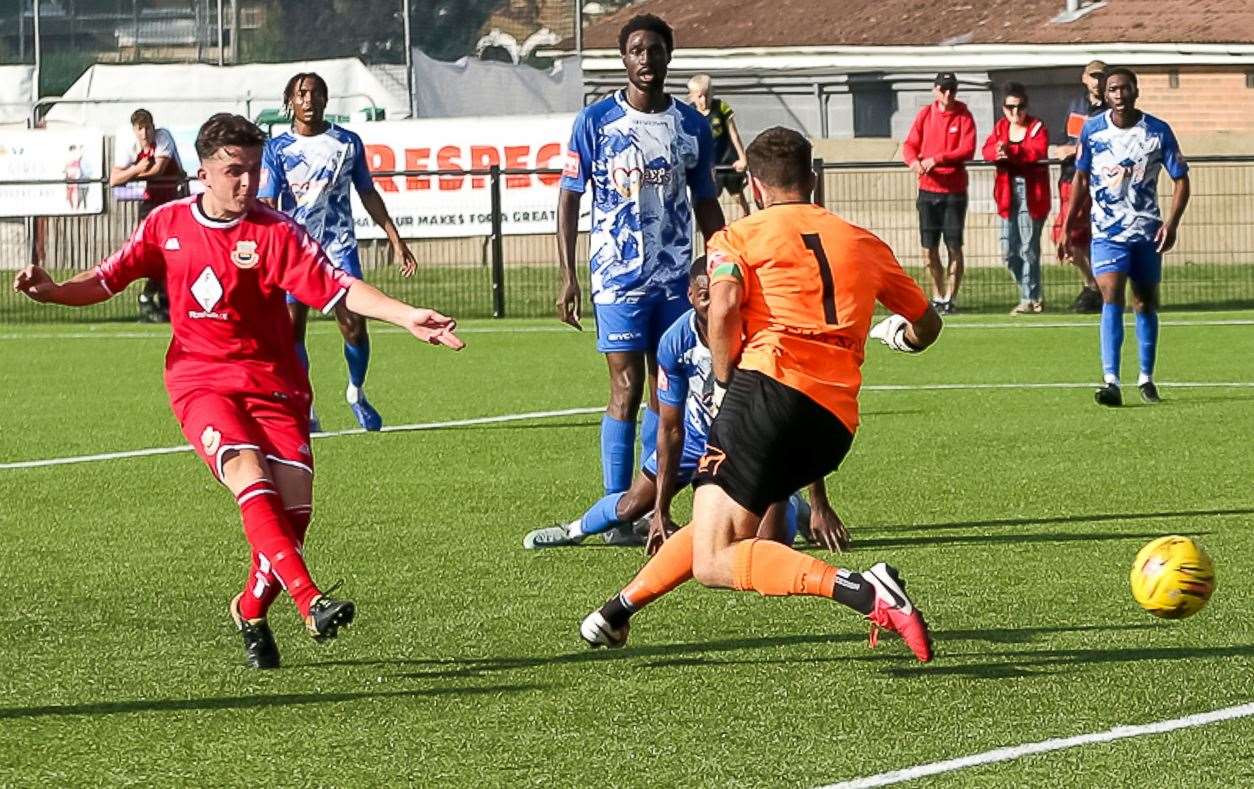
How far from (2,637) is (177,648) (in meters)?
0.66

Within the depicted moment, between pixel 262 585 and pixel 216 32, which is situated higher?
pixel 216 32

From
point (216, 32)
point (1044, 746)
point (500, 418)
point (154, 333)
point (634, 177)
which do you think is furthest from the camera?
point (216, 32)

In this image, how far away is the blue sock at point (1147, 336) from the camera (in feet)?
48.1

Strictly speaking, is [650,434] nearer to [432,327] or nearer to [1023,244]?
[432,327]

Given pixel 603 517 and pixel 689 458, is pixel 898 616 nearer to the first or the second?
pixel 689 458

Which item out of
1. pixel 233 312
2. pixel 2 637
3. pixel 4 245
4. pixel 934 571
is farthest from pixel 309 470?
pixel 4 245

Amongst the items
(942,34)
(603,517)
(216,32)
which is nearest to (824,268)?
(603,517)

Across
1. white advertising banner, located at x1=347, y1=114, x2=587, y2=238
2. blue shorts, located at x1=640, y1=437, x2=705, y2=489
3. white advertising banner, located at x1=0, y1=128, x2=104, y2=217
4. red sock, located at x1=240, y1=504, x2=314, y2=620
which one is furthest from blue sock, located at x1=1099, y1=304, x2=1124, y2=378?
white advertising banner, located at x1=0, y1=128, x2=104, y2=217

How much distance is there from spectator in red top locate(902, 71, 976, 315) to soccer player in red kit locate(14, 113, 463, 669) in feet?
50.2

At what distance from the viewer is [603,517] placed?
948 cm

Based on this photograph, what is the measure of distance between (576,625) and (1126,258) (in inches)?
292

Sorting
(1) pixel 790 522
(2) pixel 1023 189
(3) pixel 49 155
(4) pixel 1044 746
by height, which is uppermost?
(3) pixel 49 155

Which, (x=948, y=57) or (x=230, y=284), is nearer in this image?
(x=230, y=284)

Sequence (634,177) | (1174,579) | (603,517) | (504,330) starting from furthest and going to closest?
(504,330) → (634,177) → (603,517) → (1174,579)
